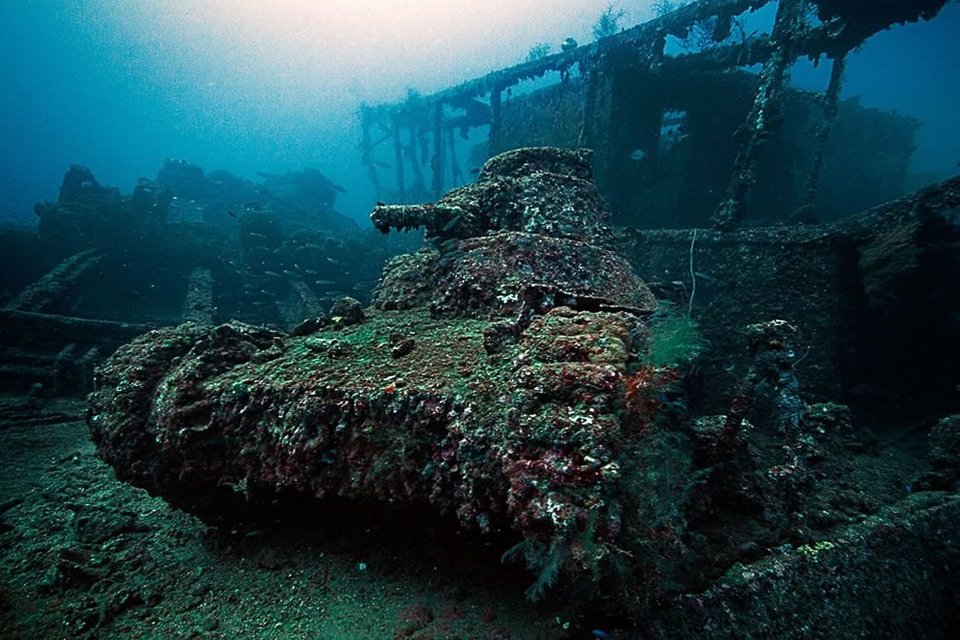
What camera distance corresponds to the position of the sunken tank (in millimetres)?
1449

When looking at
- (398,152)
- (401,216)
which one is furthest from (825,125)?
(398,152)

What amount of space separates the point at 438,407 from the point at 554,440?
21.8 inches

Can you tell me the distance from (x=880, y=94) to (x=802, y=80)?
3074cm

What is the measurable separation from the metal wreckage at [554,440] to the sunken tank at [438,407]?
0.03 ft

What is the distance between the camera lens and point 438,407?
1.84 meters

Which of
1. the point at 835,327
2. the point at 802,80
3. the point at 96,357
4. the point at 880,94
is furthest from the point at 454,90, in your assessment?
the point at 880,94

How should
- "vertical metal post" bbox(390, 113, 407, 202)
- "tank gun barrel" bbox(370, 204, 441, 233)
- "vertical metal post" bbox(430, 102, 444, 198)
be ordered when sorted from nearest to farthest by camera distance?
"tank gun barrel" bbox(370, 204, 441, 233)
"vertical metal post" bbox(430, 102, 444, 198)
"vertical metal post" bbox(390, 113, 407, 202)

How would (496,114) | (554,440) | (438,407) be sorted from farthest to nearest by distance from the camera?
(496,114), (438,407), (554,440)

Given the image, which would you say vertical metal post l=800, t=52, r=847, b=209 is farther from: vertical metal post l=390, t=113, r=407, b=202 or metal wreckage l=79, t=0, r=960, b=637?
vertical metal post l=390, t=113, r=407, b=202

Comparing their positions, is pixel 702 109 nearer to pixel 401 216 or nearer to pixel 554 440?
pixel 401 216

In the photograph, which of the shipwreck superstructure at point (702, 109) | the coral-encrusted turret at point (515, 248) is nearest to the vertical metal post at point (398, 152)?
the shipwreck superstructure at point (702, 109)

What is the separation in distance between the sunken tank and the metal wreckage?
1 cm

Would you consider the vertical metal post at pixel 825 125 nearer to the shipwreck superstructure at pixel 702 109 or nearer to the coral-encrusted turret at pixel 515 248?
the shipwreck superstructure at pixel 702 109

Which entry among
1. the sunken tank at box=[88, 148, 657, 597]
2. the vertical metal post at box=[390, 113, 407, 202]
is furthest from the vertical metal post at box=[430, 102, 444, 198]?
the sunken tank at box=[88, 148, 657, 597]
